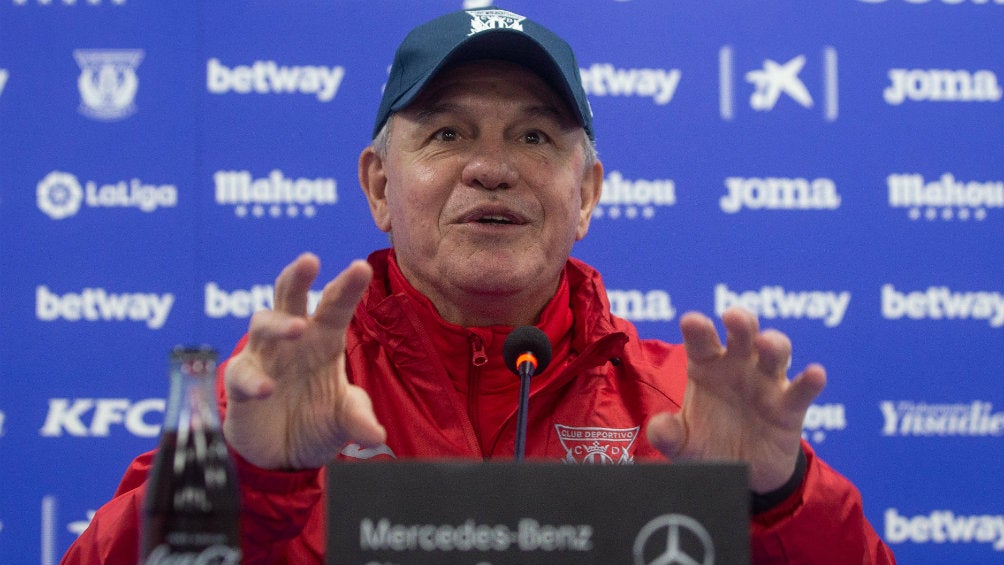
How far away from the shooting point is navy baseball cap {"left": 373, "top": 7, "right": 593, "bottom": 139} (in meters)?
1.19

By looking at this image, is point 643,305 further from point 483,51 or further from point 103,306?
point 103,306

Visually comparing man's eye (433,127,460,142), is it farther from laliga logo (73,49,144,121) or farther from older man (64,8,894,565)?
laliga logo (73,49,144,121)

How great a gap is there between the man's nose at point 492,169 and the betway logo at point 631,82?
82 cm

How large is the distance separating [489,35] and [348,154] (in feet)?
2.75

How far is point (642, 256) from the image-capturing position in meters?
1.98

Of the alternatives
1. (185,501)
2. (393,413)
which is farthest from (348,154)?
(185,501)

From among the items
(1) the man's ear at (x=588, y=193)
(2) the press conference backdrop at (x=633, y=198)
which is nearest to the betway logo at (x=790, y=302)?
(2) the press conference backdrop at (x=633, y=198)

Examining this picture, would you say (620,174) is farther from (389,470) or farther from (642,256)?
(389,470)

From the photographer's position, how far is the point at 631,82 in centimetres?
200

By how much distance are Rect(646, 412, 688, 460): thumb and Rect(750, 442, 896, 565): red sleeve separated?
9 centimetres

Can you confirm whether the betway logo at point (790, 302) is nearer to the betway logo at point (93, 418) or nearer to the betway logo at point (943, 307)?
the betway logo at point (943, 307)

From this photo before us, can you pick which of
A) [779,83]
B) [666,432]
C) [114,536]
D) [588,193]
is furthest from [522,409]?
[779,83]

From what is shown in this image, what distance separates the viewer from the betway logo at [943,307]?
1.97 meters

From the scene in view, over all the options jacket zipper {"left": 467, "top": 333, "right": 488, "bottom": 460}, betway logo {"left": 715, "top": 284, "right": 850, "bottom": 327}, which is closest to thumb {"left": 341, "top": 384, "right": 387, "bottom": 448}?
jacket zipper {"left": 467, "top": 333, "right": 488, "bottom": 460}
